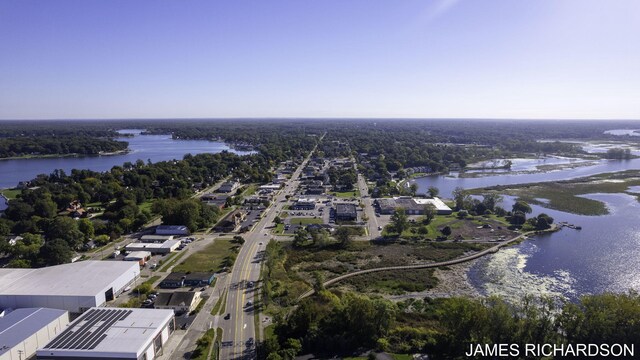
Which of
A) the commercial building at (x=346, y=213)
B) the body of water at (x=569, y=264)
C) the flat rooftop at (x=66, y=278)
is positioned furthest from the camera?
the commercial building at (x=346, y=213)

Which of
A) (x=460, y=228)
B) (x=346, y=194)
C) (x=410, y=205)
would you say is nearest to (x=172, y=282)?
(x=460, y=228)

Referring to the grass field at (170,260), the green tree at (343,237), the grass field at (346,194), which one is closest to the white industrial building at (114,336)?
the grass field at (170,260)

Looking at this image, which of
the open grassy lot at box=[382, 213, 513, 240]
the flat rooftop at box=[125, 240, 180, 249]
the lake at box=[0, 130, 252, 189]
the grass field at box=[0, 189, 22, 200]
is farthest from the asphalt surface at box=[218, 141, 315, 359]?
the lake at box=[0, 130, 252, 189]

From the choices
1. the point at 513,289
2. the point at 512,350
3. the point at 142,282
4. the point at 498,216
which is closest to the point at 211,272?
the point at 142,282

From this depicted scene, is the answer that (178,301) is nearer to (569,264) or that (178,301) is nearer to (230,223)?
(230,223)

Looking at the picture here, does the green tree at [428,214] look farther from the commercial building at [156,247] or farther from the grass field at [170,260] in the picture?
the commercial building at [156,247]

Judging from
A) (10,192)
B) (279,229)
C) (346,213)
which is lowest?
(279,229)
